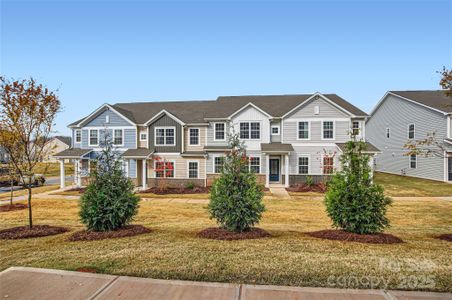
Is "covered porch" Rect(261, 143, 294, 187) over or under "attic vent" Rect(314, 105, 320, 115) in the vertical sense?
under

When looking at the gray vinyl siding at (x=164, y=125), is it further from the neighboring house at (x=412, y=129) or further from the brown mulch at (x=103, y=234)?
the neighboring house at (x=412, y=129)

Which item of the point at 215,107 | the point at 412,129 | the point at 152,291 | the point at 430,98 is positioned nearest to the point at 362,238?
the point at 152,291

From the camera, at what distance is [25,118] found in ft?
25.5

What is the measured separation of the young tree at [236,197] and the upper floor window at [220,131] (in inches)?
607

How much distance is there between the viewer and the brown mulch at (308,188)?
65.2 ft

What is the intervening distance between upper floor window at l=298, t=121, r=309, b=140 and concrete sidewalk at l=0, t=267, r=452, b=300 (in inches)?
753

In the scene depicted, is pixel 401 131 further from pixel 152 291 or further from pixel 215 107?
pixel 152 291

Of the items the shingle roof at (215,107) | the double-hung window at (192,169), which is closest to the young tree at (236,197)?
the double-hung window at (192,169)

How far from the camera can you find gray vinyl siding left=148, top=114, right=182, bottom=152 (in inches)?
909

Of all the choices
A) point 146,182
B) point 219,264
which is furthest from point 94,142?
point 219,264

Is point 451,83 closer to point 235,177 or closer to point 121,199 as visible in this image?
point 235,177

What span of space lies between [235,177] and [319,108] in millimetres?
16962

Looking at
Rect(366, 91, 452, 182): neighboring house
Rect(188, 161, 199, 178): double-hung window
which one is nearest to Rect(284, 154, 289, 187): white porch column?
Rect(188, 161, 199, 178): double-hung window

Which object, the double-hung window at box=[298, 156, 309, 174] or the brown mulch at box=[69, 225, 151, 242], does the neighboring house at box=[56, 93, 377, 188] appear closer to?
the double-hung window at box=[298, 156, 309, 174]
